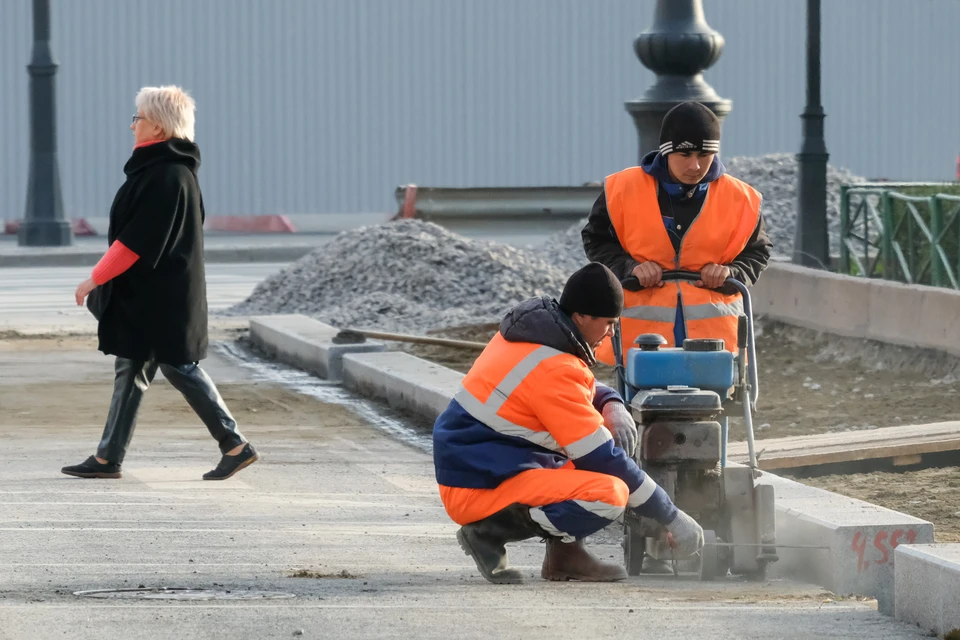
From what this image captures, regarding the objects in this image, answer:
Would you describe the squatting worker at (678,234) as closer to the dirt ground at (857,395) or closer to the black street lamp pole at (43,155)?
the dirt ground at (857,395)

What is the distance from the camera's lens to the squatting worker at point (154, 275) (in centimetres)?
804

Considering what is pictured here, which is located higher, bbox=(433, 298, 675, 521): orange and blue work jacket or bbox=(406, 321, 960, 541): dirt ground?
bbox=(433, 298, 675, 521): orange and blue work jacket

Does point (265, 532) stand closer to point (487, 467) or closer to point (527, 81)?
point (487, 467)

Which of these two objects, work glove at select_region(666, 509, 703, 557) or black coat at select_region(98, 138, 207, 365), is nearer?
work glove at select_region(666, 509, 703, 557)

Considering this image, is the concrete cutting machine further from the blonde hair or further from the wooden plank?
the blonde hair

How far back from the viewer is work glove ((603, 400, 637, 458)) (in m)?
6.11

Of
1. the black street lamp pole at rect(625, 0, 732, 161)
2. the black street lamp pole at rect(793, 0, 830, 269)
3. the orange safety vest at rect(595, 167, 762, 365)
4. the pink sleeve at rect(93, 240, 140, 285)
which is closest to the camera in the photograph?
the orange safety vest at rect(595, 167, 762, 365)

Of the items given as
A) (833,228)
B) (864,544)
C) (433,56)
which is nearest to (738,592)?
(864,544)

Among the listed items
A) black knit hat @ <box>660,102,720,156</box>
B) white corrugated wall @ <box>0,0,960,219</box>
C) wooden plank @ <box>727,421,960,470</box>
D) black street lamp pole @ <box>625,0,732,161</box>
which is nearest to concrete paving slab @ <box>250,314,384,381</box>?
black street lamp pole @ <box>625,0,732,161</box>

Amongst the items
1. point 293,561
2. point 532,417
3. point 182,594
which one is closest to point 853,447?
point 532,417

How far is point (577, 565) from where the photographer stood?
6.16 meters

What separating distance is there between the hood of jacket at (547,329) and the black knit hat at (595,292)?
0.21ft

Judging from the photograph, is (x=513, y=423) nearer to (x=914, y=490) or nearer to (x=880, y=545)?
(x=880, y=545)

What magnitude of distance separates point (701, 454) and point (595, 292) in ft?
2.21
